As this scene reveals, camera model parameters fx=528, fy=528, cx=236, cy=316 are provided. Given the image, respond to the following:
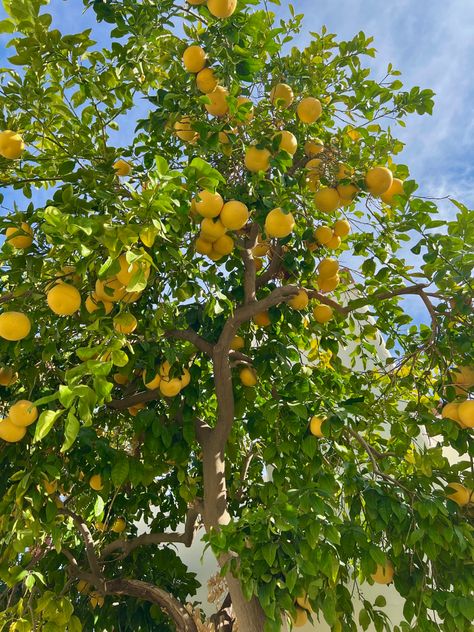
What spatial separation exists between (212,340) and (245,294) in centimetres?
29

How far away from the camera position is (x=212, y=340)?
2.26 m

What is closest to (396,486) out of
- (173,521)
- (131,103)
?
(173,521)

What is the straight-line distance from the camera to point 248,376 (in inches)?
86.7

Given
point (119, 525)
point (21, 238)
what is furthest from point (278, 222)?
point (119, 525)

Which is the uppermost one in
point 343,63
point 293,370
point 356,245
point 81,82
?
point 343,63

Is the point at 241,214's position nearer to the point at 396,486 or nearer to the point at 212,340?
the point at 212,340

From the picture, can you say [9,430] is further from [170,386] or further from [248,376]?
[248,376]

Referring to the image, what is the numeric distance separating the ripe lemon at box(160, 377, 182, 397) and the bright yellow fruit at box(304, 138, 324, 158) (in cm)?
107

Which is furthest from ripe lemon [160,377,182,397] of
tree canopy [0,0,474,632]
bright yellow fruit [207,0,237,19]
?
bright yellow fruit [207,0,237,19]

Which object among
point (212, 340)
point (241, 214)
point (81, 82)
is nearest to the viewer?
point (241, 214)

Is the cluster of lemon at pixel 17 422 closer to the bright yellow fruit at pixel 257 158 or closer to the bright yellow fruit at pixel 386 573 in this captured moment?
the bright yellow fruit at pixel 257 158

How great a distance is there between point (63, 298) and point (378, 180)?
1.23 m

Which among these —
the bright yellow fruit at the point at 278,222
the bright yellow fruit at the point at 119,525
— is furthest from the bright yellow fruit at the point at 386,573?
the bright yellow fruit at the point at 119,525

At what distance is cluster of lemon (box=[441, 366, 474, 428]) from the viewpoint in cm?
168
